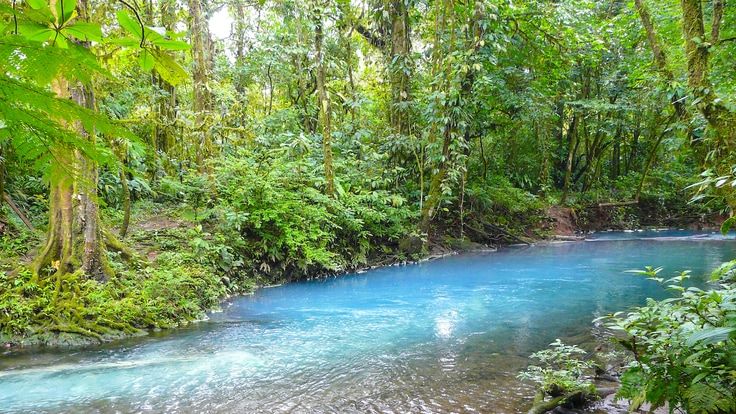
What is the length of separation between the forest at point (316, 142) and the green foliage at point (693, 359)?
4.6 inches

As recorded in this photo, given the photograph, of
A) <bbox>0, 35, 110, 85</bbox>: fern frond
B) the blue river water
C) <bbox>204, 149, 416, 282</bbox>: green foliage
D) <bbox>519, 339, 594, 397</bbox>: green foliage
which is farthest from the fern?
<bbox>204, 149, 416, 282</bbox>: green foliage

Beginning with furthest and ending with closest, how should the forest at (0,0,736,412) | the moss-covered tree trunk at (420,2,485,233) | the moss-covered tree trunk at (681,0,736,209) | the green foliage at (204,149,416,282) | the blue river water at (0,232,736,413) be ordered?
the moss-covered tree trunk at (420,2,485,233)
the green foliage at (204,149,416,282)
the forest at (0,0,736,412)
the moss-covered tree trunk at (681,0,736,209)
the blue river water at (0,232,736,413)

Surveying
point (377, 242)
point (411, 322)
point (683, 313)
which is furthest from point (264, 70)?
point (683, 313)

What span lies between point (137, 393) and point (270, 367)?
4.41 feet

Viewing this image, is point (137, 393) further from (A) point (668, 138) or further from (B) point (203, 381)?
(A) point (668, 138)

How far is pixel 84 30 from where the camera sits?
1051mm

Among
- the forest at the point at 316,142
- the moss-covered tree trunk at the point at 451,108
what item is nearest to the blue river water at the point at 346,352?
the forest at the point at 316,142

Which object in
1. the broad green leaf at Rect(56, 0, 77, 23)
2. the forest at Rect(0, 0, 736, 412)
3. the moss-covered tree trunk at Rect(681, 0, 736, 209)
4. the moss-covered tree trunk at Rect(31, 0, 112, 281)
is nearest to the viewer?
the broad green leaf at Rect(56, 0, 77, 23)

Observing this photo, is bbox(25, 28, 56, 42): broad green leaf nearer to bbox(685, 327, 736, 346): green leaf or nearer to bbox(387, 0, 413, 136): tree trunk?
bbox(685, 327, 736, 346): green leaf

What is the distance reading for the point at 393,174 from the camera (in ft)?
44.2

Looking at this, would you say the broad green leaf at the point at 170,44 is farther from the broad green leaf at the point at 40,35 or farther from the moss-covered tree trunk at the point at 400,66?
the moss-covered tree trunk at the point at 400,66

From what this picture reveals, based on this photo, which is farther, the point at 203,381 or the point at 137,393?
the point at 203,381

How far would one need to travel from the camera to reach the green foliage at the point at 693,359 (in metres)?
2.44

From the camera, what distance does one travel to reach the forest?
5492 mm
